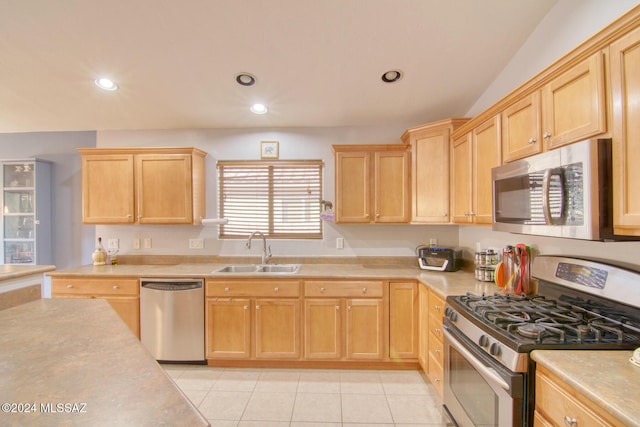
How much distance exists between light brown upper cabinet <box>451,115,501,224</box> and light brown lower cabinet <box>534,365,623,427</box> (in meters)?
1.11

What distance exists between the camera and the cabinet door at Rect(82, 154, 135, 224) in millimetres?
2928

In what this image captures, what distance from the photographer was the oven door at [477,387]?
45.0 inches

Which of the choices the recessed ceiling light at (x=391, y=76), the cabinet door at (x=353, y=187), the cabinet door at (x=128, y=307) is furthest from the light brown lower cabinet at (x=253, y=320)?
the recessed ceiling light at (x=391, y=76)

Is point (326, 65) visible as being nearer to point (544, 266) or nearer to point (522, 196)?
point (522, 196)

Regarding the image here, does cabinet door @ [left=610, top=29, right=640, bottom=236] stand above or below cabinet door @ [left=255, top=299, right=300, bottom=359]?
above

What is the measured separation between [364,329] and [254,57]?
2532 millimetres

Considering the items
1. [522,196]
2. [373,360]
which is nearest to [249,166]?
[373,360]

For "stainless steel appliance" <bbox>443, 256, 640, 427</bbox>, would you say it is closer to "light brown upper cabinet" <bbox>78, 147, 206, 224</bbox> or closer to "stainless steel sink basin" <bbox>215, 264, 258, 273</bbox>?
"stainless steel sink basin" <bbox>215, 264, 258, 273</bbox>

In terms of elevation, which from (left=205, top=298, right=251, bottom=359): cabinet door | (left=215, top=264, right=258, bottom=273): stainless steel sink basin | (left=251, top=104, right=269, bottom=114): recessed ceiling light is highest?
(left=251, top=104, right=269, bottom=114): recessed ceiling light

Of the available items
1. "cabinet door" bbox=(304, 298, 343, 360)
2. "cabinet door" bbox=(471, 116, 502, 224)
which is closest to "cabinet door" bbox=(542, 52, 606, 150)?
"cabinet door" bbox=(471, 116, 502, 224)

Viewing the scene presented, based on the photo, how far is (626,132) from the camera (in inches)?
41.2

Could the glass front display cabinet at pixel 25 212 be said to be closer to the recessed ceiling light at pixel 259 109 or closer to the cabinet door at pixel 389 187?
the recessed ceiling light at pixel 259 109

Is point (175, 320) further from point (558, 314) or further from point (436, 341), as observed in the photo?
point (558, 314)

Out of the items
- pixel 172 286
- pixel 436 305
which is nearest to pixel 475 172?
pixel 436 305
